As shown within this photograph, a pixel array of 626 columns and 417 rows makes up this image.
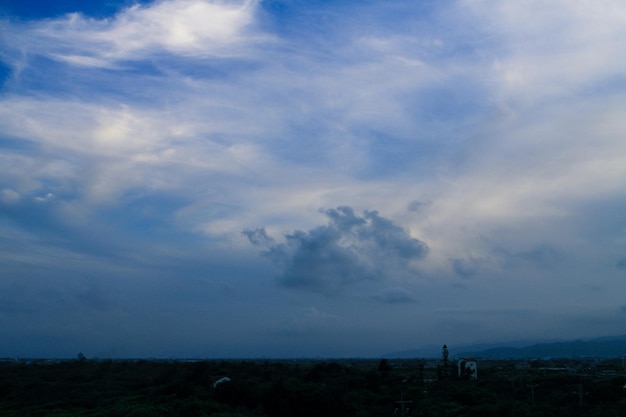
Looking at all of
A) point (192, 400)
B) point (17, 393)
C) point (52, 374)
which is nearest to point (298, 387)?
point (192, 400)

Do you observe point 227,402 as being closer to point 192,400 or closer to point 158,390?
point 192,400

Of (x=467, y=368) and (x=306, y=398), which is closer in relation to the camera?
(x=306, y=398)

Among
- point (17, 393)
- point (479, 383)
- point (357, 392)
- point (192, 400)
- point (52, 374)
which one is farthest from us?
point (52, 374)

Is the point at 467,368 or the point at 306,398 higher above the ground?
the point at 306,398

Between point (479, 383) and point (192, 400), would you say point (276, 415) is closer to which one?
point (192, 400)

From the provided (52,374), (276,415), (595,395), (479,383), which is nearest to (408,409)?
(276,415)

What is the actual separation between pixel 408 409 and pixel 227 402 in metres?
12.8

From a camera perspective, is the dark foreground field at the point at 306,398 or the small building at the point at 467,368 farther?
the small building at the point at 467,368

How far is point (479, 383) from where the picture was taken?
61312mm

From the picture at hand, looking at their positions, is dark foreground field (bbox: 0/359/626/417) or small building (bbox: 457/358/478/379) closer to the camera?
dark foreground field (bbox: 0/359/626/417)

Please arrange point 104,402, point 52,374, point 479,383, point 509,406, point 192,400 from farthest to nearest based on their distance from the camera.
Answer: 1. point 52,374
2. point 479,383
3. point 104,402
4. point 192,400
5. point 509,406

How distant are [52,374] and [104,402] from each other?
3424 centimetres

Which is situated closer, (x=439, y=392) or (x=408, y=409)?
(x=408, y=409)

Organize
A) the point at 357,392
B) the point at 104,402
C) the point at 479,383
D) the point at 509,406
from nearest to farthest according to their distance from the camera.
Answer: the point at 509,406 → the point at 104,402 → the point at 357,392 → the point at 479,383
